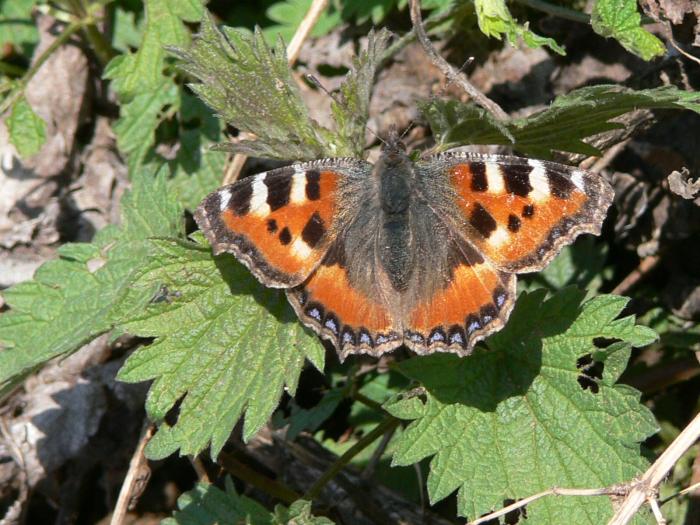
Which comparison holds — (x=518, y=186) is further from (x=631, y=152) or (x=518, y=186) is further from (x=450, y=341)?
(x=631, y=152)

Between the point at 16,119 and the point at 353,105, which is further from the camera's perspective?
the point at 16,119

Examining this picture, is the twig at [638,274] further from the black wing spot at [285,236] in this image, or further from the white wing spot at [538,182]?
the black wing spot at [285,236]

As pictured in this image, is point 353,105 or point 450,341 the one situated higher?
point 353,105

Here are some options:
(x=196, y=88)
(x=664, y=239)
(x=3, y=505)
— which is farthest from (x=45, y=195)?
(x=664, y=239)

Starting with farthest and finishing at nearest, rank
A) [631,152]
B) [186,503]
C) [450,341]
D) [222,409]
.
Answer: [631,152]
[186,503]
[222,409]
[450,341]

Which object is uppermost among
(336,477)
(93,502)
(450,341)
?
(450,341)

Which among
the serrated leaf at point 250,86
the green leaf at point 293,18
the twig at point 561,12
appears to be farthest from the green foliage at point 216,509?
the green leaf at point 293,18
